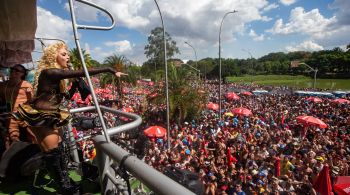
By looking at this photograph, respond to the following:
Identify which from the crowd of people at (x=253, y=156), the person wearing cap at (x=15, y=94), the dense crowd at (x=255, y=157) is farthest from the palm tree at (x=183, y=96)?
the person wearing cap at (x=15, y=94)

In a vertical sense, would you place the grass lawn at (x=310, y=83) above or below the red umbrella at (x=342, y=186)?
below

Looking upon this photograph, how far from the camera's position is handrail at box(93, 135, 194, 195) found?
3.00ft

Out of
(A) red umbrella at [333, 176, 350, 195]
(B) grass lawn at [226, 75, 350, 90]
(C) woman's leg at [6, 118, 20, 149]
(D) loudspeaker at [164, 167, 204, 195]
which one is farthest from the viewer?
(B) grass lawn at [226, 75, 350, 90]

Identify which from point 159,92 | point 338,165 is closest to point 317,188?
point 338,165

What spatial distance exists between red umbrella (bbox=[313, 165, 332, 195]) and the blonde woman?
298 inches

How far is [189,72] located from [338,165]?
44.6 feet

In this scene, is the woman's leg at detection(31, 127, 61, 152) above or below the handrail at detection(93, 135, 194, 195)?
below

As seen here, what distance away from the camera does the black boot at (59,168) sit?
91.6 inches

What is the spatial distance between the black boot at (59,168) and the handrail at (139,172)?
93 cm

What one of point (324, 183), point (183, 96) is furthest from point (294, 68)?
point (324, 183)

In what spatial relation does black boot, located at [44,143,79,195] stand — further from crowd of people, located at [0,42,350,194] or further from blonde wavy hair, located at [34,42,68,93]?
blonde wavy hair, located at [34,42,68,93]

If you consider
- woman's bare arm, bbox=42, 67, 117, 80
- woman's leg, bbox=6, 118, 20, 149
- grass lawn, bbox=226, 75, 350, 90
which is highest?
woman's bare arm, bbox=42, 67, 117, 80

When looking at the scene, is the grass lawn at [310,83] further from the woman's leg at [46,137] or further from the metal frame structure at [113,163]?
the metal frame structure at [113,163]

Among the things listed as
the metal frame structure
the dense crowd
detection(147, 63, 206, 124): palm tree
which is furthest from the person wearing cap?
detection(147, 63, 206, 124): palm tree
